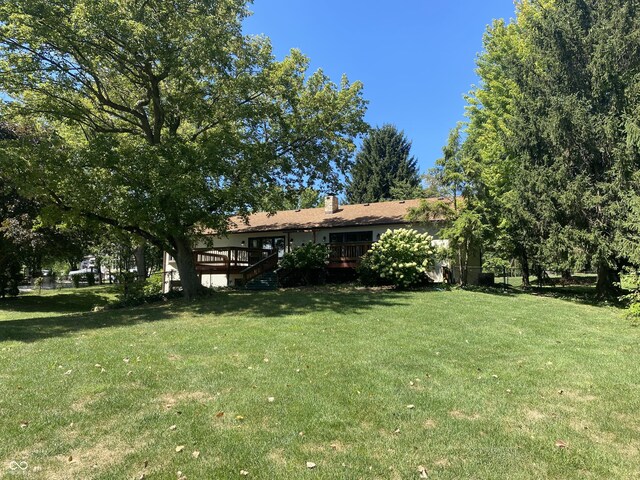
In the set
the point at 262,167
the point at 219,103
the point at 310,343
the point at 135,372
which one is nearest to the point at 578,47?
the point at 262,167

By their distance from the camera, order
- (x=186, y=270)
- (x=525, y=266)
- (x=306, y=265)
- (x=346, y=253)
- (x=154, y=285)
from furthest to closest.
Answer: (x=154, y=285) → (x=346, y=253) → (x=306, y=265) → (x=525, y=266) → (x=186, y=270)

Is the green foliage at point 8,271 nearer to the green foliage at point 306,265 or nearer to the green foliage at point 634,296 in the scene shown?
the green foliage at point 306,265

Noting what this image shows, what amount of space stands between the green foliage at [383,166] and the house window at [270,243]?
59.7 ft

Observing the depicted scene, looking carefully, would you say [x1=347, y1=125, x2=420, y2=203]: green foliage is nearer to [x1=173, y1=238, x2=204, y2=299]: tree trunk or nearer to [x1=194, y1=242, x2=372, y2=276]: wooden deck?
[x1=194, y1=242, x2=372, y2=276]: wooden deck

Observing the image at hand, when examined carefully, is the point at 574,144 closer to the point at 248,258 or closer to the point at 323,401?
the point at 323,401

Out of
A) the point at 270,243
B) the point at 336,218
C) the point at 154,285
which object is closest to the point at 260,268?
the point at 270,243

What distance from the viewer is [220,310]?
12930mm

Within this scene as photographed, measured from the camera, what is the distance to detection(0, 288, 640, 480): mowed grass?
375 cm

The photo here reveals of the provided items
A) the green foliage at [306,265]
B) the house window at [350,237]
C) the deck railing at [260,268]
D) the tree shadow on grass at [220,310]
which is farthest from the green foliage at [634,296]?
the deck railing at [260,268]

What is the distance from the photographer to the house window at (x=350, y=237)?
23469 millimetres

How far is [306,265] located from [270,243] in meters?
6.83

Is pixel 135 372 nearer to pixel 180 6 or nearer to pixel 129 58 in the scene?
pixel 129 58

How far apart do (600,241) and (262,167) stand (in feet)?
40.8

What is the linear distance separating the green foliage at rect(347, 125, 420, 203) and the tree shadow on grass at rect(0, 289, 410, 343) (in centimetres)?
2862
